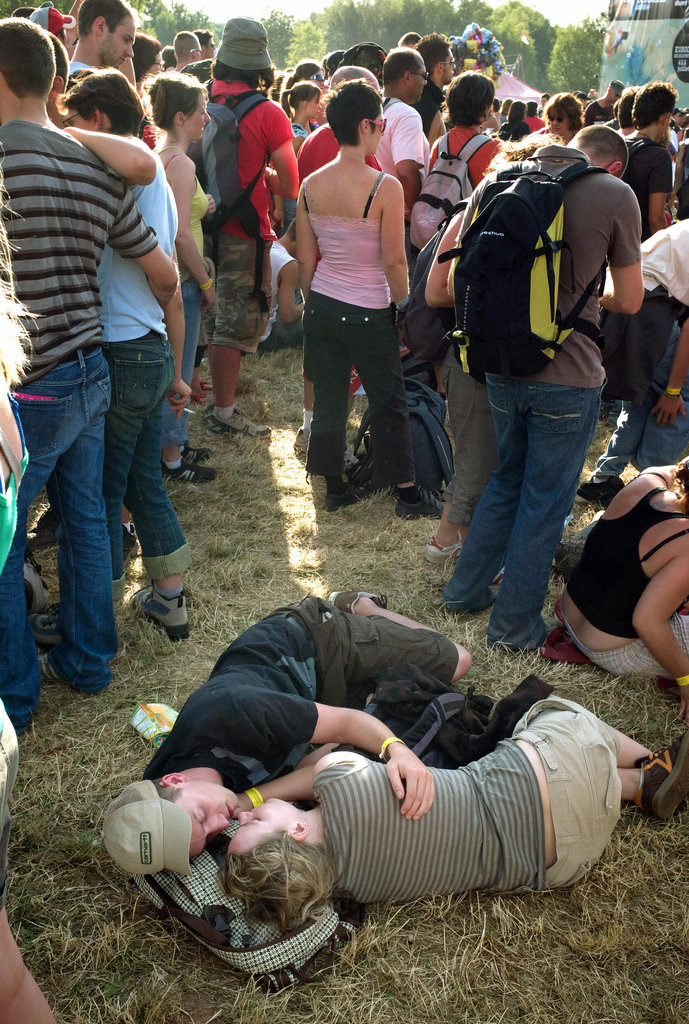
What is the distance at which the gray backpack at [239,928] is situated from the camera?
2148mm

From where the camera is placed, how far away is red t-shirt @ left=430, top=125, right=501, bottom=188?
494 centimetres

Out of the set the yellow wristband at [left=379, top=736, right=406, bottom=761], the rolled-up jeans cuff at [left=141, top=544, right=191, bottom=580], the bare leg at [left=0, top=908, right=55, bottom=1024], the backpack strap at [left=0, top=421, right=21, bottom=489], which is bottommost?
the rolled-up jeans cuff at [left=141, top=544, right=191, bottom=580]

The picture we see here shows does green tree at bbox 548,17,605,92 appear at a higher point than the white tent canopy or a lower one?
higher

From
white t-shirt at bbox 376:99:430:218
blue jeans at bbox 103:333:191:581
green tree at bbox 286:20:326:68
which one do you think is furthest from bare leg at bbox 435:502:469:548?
green tree at bbox 286:20:326:68

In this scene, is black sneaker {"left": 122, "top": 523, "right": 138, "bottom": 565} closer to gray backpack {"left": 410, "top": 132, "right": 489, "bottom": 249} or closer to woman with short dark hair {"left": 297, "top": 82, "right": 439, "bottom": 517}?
woman with short dark hair {"left": 297, "top": 82, "right": 439, "bottom": 517}

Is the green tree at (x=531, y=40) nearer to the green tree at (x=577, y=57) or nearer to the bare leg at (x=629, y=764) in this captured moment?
the green tree at (x=577, y=57)

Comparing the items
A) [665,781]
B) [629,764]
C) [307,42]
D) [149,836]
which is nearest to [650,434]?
[629,764]

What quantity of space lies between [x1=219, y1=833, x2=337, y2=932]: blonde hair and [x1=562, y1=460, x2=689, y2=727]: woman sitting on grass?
157 cm

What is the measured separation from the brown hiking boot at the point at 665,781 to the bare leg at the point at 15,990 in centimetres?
189

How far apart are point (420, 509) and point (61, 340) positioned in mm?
2465

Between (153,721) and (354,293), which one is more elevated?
(354,293)

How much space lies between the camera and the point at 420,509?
4719 mm

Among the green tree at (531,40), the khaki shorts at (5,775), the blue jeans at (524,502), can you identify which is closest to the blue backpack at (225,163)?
the blue jeans at (524,502)

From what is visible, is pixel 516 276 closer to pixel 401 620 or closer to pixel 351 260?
pixel 401 620
